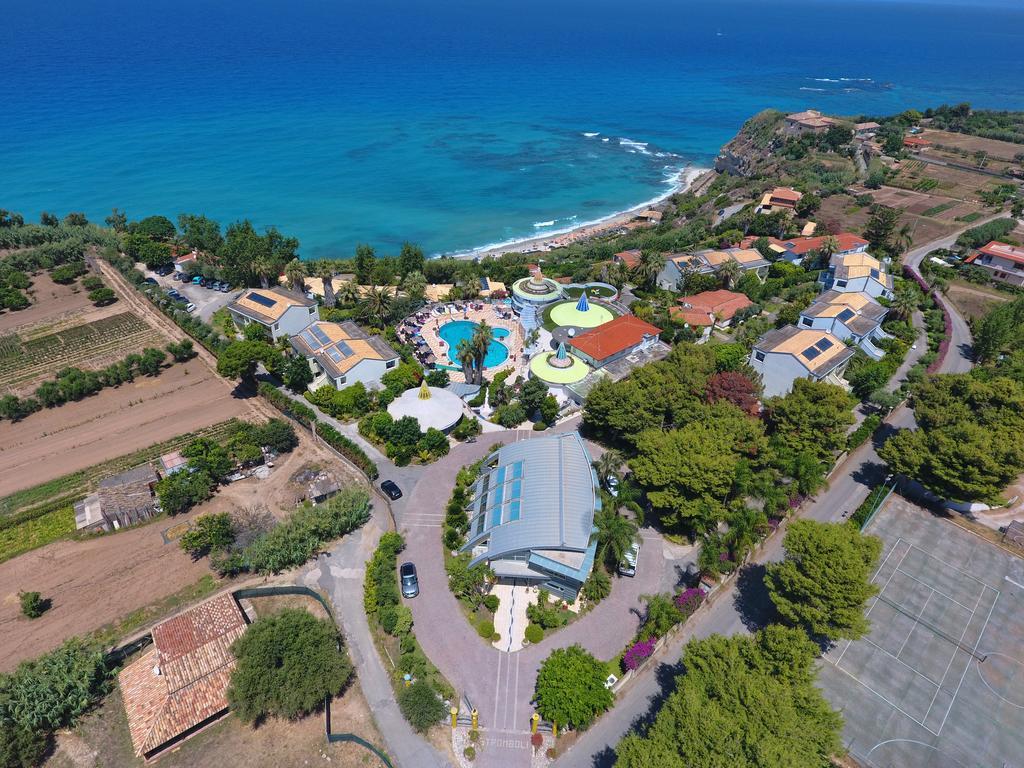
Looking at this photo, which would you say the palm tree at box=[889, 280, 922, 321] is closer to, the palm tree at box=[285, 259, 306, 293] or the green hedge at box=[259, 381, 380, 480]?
the green hedge at box=[259, 381, 380, 480]

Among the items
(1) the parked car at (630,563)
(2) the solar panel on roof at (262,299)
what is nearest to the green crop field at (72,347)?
(2) the solar panel on roof at (262,299)

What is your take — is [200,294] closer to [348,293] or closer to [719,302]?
[348,293]

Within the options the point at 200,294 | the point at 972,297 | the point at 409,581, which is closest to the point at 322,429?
the point at 409,581

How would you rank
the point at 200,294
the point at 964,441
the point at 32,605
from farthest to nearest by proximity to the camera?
the point at 200,294 → the point at 964,441 → the point at 32,605

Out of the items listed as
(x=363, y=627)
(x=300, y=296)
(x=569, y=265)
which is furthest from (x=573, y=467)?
(x=569, y=265)

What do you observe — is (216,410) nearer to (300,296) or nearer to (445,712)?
(300,296)

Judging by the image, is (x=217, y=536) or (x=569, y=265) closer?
(x=217, y=536)
